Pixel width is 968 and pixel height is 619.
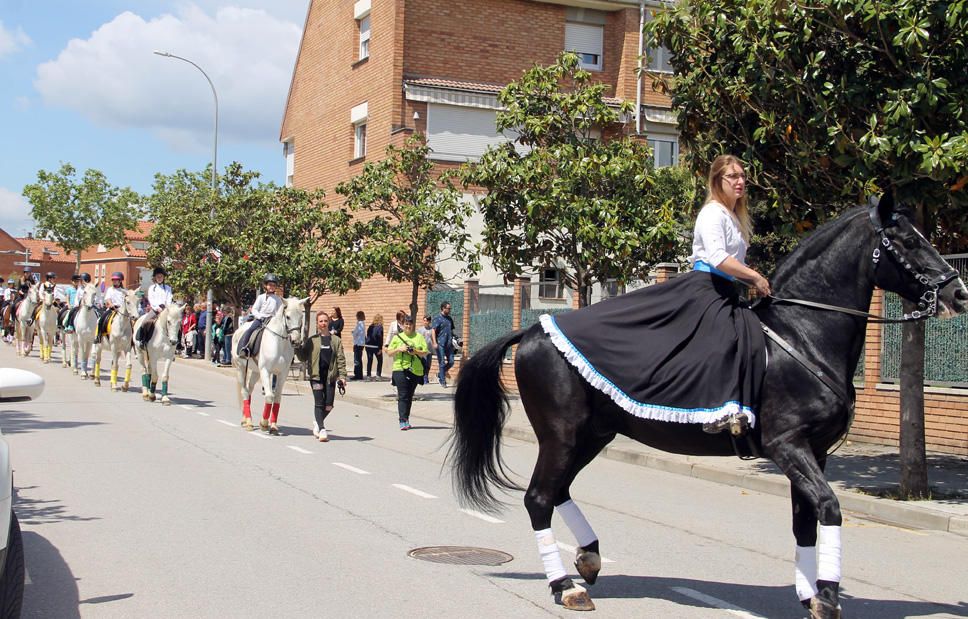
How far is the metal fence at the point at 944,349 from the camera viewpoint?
14414 millimetres

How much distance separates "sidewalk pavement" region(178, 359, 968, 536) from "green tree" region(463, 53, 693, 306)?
2.97m

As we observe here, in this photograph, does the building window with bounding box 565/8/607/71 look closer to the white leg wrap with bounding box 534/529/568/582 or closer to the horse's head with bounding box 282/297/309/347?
the horse's head with bounding box 282/297/309/347

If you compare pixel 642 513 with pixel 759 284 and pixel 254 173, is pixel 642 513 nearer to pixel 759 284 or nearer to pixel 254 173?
pixel 759 284

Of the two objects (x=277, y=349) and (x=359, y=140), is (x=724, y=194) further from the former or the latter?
(x=359, y=140)

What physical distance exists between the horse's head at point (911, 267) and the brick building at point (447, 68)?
2369 centimetres

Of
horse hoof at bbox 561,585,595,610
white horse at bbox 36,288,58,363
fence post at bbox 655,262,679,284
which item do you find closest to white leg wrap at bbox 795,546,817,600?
horse hoof at bbox 561,585,595,610

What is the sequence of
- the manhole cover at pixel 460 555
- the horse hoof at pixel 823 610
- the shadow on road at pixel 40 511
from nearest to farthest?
1. the horse hoof at pixel 823 610
2. the manhole cover at pixel 460 555
3. the shadow on road at pixel 40 511

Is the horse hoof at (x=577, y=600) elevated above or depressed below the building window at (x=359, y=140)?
below

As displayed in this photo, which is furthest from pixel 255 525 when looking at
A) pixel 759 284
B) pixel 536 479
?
pixel 759 284

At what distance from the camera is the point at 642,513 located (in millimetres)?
10148

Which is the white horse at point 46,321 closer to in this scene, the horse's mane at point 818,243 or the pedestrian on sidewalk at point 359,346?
the pedestrian on sidewalk at point 359,346

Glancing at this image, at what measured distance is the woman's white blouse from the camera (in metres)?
6.18

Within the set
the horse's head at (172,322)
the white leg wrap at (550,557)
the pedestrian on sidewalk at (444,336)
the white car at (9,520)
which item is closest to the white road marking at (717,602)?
the white leg wrap at (550,557)

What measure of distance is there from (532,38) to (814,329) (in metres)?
29.4
